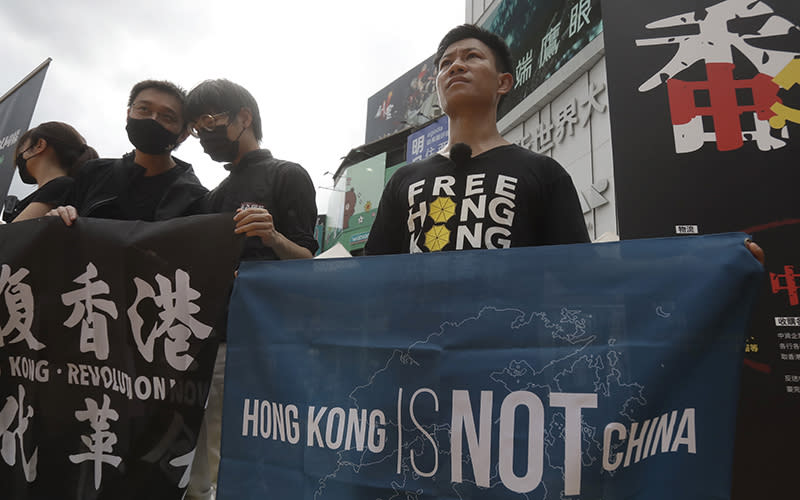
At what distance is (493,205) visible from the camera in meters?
1.62

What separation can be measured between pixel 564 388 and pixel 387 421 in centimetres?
46

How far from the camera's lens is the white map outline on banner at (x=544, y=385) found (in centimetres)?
119

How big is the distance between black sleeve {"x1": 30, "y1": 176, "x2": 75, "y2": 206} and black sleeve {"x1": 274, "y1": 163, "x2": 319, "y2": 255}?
1.18 m

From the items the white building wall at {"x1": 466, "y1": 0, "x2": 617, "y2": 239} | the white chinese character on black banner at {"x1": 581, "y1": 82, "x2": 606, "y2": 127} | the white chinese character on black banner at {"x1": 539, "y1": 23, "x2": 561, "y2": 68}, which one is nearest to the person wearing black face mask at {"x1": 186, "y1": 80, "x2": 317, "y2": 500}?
the white building wall at {"x1": 466, "y1": 0, "x2": 617, "y2": 239}

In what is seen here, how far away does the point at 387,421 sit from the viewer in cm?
134

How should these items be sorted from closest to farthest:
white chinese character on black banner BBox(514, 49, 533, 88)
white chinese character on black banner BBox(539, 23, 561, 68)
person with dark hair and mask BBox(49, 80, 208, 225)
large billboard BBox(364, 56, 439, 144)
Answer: person with dark hair and mask BBox(49, 80, 208, 225), white chinese character on black banner BBox(539, 23, 561, 68), white chinese character on black banner BBox(514, 49, 533, 88), large billboard BBox(364, 56, 439, 144)

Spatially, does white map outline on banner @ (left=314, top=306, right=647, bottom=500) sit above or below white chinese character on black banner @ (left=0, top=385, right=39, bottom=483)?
above

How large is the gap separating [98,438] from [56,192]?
4.46ft

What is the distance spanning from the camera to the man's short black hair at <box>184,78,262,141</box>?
208 cm

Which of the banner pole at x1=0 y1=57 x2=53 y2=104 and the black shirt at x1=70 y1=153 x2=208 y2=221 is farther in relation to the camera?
the banner pole at x1=0 y1=57 x2=53 y2=104

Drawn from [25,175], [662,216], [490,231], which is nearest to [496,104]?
[490,231]

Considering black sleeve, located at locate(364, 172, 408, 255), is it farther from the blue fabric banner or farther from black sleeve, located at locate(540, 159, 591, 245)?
black sleeve, located at locate(540, 159, 591, 245)

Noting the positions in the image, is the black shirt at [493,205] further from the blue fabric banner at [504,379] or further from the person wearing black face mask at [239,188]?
the person wearing black face mask at [239,188]

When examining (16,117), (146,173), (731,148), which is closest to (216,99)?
(146,173)
